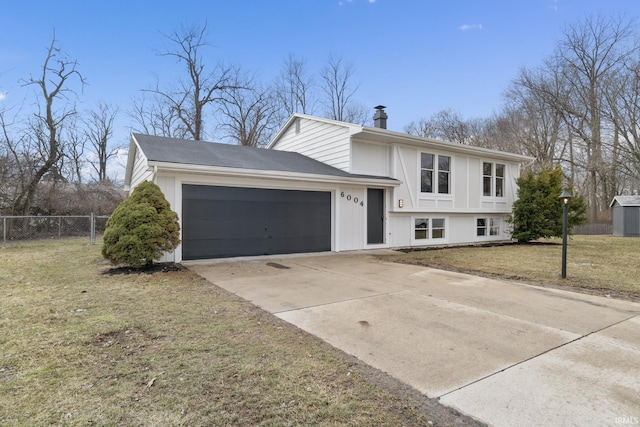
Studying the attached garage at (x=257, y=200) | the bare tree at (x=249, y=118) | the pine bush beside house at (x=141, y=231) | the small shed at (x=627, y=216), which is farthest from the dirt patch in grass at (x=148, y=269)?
the small shed at (x=627, y=216)

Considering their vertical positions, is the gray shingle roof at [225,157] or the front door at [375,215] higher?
the gray shingle roof at [225,157]

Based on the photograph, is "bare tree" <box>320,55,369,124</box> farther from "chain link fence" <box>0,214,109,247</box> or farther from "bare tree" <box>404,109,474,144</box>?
"chain link fence" <box>0,214,109,247</box>

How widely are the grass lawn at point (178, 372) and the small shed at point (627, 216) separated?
25.8 meters

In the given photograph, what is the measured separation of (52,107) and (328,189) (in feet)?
58.2

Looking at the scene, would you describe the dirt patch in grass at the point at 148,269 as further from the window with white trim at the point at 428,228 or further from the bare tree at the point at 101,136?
the bare tree at the point at 101,136

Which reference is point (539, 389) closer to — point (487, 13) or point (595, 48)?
point (487, 13)

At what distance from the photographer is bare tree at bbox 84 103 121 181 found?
25.4 meters

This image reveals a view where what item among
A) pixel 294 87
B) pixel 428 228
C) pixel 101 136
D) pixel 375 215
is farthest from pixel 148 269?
pixel 101 136

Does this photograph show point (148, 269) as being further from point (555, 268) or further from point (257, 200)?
point (555, 268)

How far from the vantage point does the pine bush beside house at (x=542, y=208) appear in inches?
525

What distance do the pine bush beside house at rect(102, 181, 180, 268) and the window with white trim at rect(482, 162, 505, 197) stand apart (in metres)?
12.4

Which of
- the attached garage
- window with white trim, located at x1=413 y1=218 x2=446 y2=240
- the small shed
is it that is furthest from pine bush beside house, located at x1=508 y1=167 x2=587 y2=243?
the small shed

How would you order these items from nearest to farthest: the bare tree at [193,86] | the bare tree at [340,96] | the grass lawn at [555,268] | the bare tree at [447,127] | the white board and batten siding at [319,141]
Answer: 1. the grass lawn at [555,268]
2. the white board and batten siding at [319,141]
3. the bare tree at [193,86]
4. the bare tree at [340,96]
5. the bare tree at [447,127]

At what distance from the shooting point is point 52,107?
18.6 m
